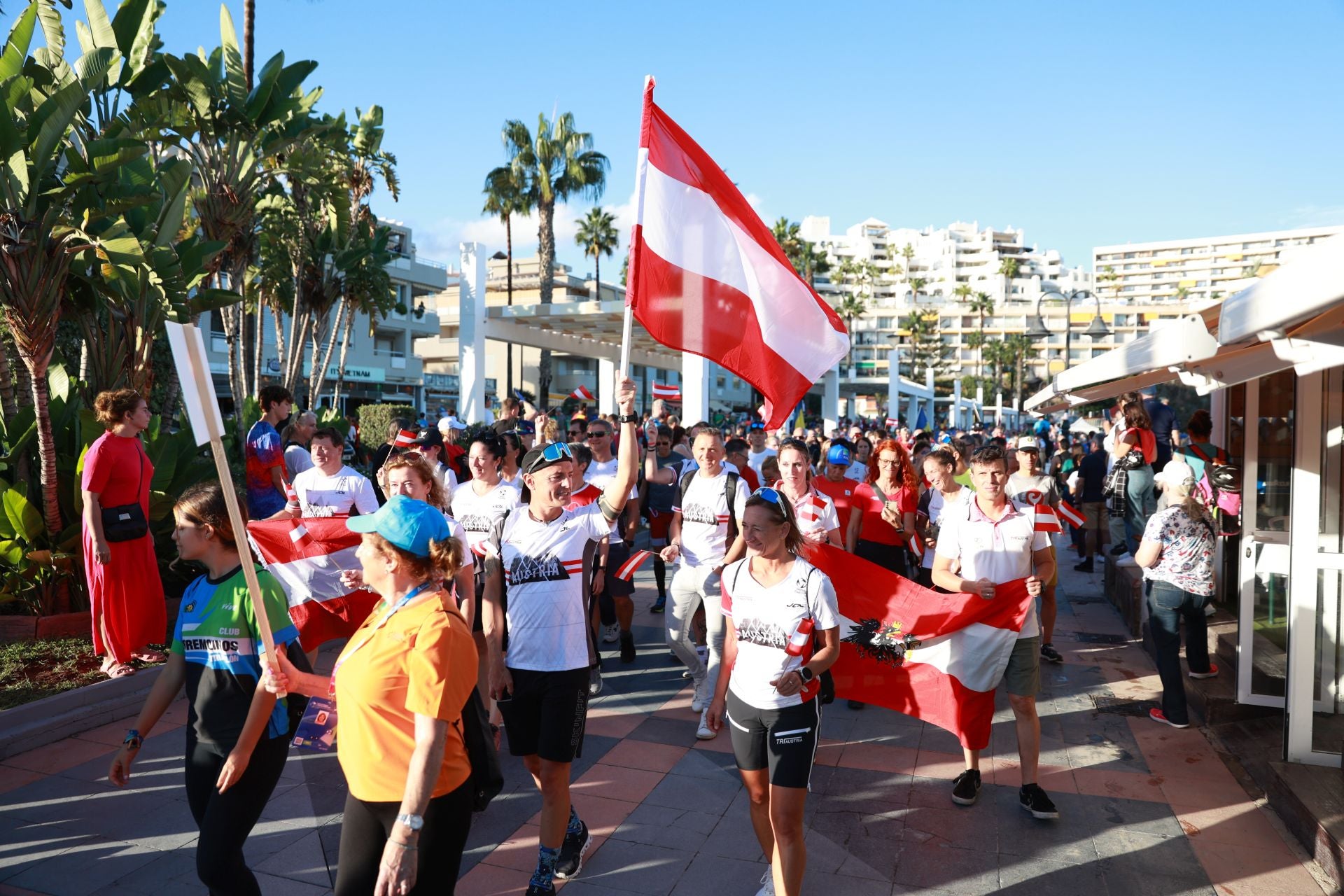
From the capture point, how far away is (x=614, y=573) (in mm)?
8133

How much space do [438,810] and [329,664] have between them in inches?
223

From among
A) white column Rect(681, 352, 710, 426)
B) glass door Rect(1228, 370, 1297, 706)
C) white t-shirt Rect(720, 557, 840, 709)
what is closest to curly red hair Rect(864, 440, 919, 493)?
glass door Rect(1228, 370, 1297, 706)

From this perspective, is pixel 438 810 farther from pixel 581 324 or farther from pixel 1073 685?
pixel 581 324

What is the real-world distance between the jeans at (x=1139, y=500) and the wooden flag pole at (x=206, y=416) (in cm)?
981

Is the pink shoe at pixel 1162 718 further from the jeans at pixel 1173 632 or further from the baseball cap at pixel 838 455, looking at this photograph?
the baseball cap at pixel 838 455

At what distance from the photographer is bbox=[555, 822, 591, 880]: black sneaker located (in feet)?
13.6

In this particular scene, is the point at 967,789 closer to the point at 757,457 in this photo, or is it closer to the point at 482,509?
the point at 482,509

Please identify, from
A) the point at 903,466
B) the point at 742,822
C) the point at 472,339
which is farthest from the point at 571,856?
the point at 472,339

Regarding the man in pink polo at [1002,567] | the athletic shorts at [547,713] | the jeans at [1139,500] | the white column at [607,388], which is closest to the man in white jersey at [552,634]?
the athletic shorts at [547,713]

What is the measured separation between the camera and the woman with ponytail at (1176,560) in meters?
5.92

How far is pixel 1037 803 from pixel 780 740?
2.07m

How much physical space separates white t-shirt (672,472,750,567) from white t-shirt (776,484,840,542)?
0.41 metres

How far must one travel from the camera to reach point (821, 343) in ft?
17.2

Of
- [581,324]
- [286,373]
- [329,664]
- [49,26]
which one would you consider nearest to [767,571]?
[329,664]
